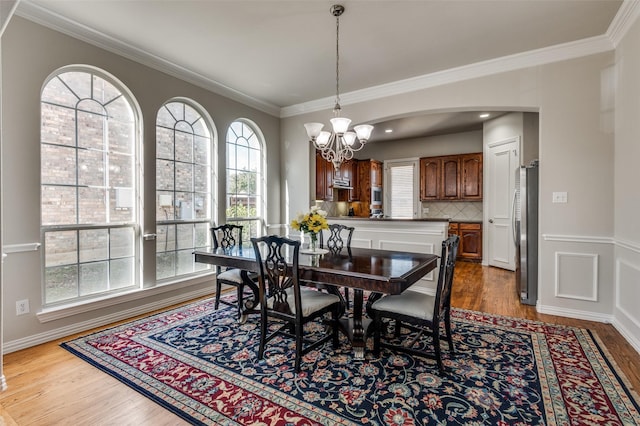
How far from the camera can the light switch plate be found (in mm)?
3414

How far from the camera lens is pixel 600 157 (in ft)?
10.6

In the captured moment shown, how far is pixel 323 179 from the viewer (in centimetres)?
599

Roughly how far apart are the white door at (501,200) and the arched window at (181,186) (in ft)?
16.3

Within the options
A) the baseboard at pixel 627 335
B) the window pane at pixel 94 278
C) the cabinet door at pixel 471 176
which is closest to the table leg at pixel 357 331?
the baseboard at pixel 627 335

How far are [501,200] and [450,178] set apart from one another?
1354mm

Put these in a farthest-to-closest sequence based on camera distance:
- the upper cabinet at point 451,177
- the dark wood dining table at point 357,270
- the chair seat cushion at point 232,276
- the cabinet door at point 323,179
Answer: the upper cabinet at point 451,177
the cabinet door at point 323,179
the chair seat cushion at point 232,276
the dark wood dining table at point 357,270

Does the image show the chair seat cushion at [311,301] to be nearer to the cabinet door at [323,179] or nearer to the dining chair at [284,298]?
the dining chair at [284,298]

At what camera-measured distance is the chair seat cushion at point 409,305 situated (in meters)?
2.30

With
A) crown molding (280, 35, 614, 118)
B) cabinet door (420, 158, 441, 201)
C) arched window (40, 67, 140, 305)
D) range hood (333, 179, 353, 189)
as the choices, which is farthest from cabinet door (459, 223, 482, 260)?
arched window (40, 67, 140, 305)

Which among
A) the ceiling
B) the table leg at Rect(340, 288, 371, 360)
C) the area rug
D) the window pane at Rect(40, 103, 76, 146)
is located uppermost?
the ceiling

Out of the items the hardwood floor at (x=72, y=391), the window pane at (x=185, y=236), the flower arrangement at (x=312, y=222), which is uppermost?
the flower arrangement at (x=312, y=222)

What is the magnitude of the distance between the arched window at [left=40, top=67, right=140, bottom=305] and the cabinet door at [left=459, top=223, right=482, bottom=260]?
5976 mm

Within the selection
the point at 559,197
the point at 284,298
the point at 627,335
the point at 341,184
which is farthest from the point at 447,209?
the point at 284,298

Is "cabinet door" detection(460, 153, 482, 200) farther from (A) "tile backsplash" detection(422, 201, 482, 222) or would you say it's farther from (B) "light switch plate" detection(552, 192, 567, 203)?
(B) "light switch plate" detection(552, 192, 567, 203)
